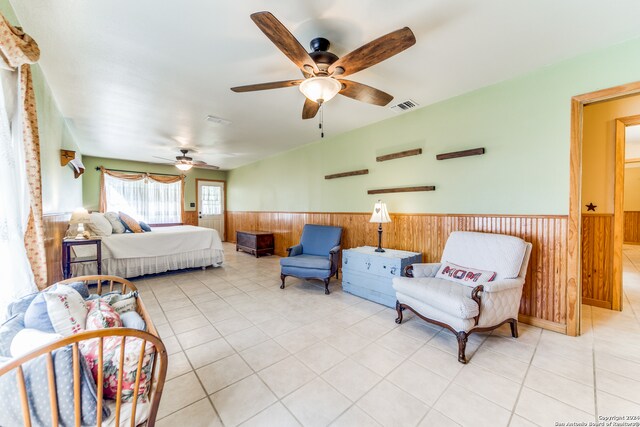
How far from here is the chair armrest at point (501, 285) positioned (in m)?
2.12

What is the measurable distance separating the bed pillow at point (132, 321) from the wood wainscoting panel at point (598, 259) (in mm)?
4547

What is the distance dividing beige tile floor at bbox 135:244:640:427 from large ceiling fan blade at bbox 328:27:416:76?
2.28 metres

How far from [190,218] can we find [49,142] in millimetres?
5306

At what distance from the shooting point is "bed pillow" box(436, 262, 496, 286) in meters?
2.36

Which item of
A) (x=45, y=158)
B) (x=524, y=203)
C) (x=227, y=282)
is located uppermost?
(x=45, y=158)

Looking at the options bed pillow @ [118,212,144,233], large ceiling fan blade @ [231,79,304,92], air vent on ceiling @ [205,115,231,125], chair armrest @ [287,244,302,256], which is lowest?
chair armrest @ [287,244,302,256]

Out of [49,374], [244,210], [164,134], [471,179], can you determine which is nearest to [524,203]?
[471,179]

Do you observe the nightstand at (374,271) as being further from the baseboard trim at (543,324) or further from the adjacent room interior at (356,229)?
the baseboard trim at (543,324)

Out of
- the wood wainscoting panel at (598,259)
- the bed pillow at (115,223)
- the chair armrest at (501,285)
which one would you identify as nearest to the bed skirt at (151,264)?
the bed pillow at (115,223)

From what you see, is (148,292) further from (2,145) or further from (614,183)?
(614,183)

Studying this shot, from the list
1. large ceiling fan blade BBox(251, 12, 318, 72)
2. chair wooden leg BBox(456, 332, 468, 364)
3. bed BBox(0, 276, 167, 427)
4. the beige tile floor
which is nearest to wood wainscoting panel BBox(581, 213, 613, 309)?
the beige tile floor

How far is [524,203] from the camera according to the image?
8.71ft

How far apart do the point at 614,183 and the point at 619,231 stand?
0.56 metres

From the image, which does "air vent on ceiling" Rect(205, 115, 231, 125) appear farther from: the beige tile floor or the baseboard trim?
the baseboard trim
